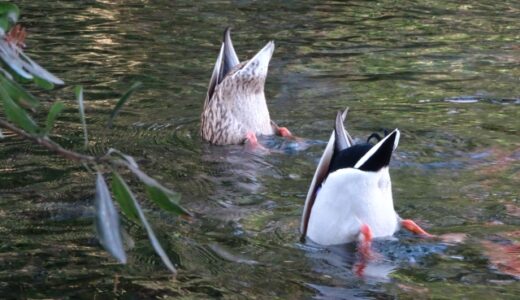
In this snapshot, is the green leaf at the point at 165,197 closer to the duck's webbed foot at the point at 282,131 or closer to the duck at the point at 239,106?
the duck's webbed foot at the point at 282,131

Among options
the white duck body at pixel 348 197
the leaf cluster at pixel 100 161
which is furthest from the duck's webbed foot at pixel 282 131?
the leaf cluster at pixel 100 161

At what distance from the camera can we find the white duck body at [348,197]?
6.02m

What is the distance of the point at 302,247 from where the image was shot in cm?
620

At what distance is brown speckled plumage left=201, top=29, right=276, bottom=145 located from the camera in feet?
30.1

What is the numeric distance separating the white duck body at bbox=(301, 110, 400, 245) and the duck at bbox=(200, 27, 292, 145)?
2.71 meters

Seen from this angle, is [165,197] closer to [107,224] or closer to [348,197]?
[107,224]

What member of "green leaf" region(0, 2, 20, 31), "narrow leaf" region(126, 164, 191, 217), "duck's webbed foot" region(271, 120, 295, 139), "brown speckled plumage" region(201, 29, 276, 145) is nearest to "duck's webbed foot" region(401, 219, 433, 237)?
"duck's webbed foot" region(271, 120, 295, 139)

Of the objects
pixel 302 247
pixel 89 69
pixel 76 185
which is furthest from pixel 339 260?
pixel 89 69

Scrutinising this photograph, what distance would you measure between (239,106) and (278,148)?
96 cm

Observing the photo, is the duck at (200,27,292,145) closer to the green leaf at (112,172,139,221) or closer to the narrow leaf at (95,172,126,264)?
the green leaf at (112,172,139,221)

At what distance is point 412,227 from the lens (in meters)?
6.23

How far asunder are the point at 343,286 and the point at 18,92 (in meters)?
3.29

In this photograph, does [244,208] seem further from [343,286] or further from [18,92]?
[18,92]

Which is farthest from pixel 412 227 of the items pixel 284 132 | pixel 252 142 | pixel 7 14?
pixel 7 14
